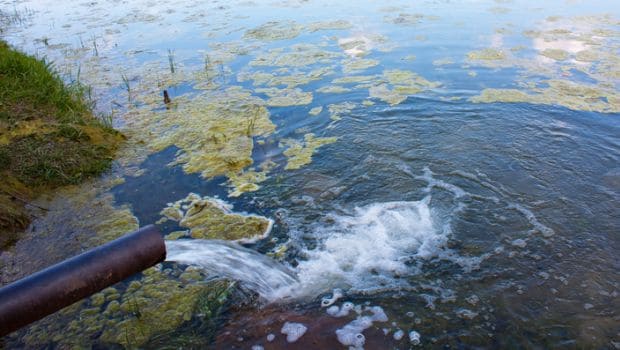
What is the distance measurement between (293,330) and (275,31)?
776 cm

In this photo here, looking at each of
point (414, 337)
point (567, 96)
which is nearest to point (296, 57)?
point (567, 96)

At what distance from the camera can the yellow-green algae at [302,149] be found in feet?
14.3

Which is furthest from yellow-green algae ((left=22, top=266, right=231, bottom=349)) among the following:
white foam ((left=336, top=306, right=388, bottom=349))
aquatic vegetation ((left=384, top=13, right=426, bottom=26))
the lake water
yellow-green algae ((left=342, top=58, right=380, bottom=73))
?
aquatic vegetation ((left=384, top=13, right=426, bottom=26))

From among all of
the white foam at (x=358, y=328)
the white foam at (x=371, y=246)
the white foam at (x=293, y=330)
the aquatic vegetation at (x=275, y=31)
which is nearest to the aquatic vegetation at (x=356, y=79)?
the aquatic vegetation at (x=275, y=31)

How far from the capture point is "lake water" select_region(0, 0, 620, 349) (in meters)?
2.48

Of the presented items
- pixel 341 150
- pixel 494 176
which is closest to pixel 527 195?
pixel 494 176

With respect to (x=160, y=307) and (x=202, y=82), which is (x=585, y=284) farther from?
(x=202, y=82)

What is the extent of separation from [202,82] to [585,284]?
5710 mm

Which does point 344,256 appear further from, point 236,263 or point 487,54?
point 487,54

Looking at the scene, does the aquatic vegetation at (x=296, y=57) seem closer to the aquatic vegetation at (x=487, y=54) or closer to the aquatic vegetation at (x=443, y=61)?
the aquatic vegetation at (x=443, y=61)

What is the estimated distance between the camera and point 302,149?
4.62 m

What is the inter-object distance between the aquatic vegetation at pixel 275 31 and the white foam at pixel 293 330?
7.10 metres

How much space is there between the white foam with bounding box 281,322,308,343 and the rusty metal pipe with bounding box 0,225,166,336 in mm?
1319

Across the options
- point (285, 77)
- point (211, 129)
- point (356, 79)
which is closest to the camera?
point (211, 129)
